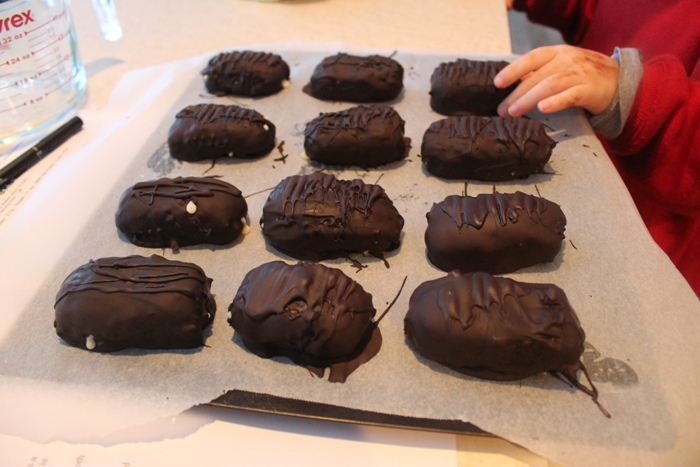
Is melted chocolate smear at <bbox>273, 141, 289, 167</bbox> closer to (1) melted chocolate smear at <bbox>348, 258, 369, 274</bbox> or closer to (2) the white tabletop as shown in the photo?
(1) melted chocolate smear at <bbox>348, 258, 369, 274</bbox>

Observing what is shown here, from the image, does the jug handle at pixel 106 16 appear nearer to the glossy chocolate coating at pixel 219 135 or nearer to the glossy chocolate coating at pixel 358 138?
the glossy chocolate coating at pixel 219 135

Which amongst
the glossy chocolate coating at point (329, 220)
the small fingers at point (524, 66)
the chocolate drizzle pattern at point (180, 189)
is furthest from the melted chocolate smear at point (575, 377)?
the small fingers at point (524, 66)

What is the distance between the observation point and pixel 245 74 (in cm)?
248

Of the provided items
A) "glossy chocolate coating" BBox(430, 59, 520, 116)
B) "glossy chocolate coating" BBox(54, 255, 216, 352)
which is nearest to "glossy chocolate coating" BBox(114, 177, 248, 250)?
"glossy chocolate coating" BBox(54, 255, 216, 352)

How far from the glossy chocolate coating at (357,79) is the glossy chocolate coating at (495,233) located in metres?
0.94

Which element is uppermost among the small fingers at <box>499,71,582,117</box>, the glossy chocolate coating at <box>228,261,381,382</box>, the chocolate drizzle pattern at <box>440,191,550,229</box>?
the small fingers at <box>499,71,582,117</box>

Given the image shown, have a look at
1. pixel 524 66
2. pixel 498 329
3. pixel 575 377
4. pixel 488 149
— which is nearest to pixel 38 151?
pixel 488 149

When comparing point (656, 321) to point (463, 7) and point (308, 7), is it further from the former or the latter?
point (308, 7)

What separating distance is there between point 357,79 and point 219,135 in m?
0.73

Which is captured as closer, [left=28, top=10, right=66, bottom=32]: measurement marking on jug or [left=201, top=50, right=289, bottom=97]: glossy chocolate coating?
[left=28, top=10, right=66, bottom=32]: measurement marking on jug

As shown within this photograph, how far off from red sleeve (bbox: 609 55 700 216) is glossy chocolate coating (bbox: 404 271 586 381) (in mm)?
938

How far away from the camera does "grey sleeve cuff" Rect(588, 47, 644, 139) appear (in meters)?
1.98

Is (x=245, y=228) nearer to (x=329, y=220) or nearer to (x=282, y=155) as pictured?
(x=329, y=220)

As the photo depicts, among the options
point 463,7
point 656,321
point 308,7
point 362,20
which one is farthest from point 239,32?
point 656,321
